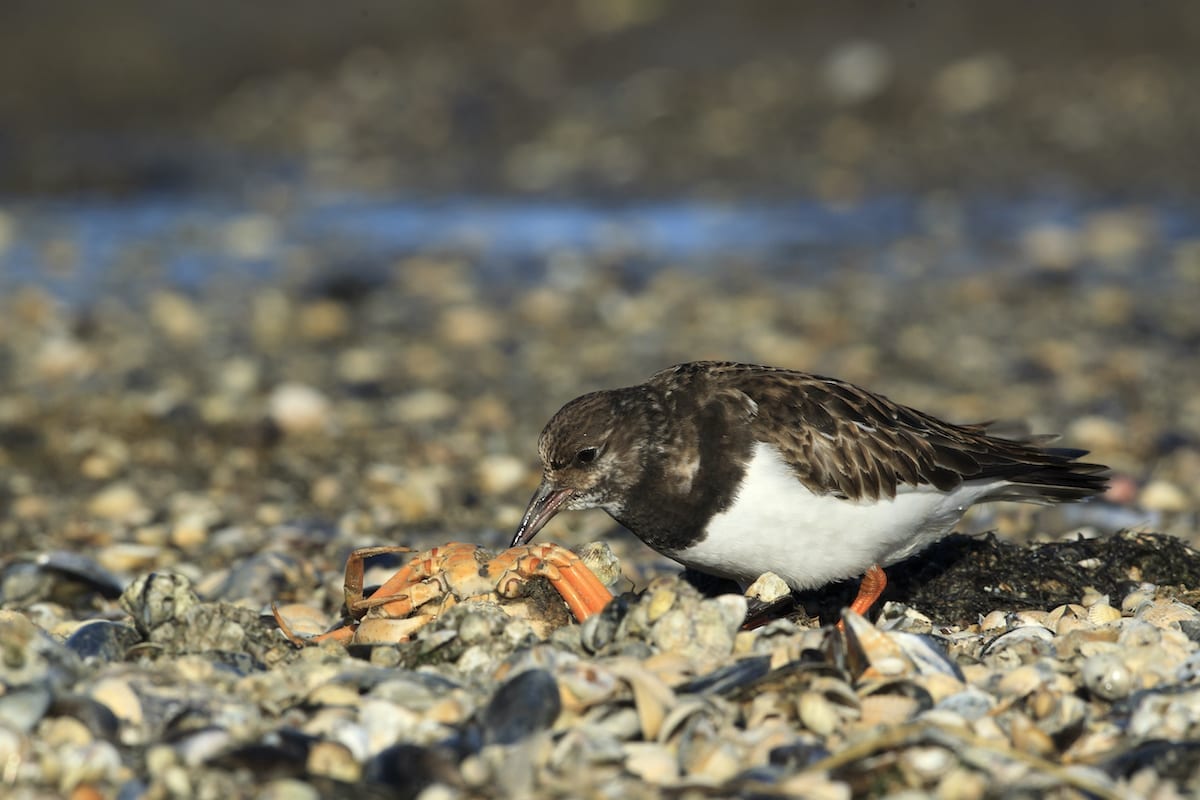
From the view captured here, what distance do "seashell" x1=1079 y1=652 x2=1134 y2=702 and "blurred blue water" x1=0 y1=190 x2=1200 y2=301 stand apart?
7073mm

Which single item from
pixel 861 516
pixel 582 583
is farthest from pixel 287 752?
pixel 861 516

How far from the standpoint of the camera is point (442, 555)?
3.79 meters

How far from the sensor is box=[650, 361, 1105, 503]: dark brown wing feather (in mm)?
3936

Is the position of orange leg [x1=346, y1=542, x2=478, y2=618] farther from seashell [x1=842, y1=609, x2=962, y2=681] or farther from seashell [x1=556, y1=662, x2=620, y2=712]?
seashell [x1=842, y1=609, x2=962, y2=681]

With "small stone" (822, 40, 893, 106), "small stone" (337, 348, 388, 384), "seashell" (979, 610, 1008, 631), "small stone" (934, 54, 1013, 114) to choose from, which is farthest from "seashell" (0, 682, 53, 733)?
"small stone" (822, 40, 893, 106)

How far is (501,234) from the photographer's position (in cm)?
1125

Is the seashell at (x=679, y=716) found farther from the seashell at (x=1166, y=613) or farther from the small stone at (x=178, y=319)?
the small stone at (x=178, y=319)

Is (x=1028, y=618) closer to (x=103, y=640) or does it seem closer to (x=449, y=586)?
(x=449, y=586)

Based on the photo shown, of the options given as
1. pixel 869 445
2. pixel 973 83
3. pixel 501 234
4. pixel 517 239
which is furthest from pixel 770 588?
pixel 973 83

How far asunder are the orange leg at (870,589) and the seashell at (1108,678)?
3.16 feet

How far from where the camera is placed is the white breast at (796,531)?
380 cm

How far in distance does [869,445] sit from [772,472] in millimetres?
360

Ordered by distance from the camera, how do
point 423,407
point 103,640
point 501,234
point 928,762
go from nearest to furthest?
point 928,762
point 103,640
point 423,407
point 501,234

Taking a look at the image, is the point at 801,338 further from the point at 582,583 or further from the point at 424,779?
the point at 424,779
